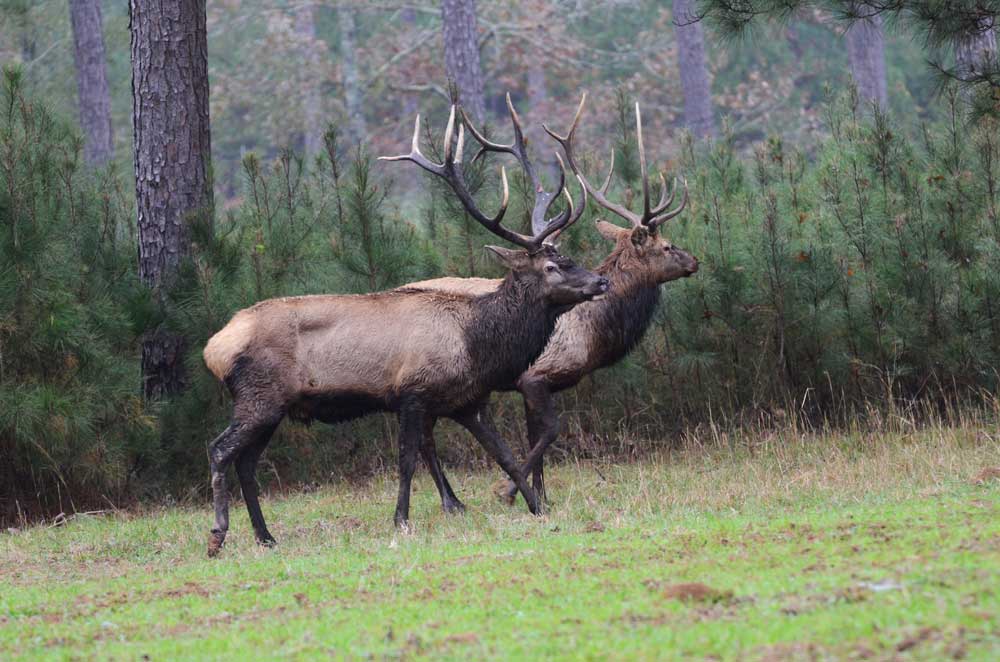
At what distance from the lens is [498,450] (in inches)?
388

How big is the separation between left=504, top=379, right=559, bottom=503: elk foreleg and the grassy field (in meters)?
0.29

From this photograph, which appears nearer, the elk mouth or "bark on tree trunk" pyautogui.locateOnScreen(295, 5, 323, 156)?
the elk mouth

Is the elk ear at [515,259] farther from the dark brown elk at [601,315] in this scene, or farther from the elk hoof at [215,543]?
the elk hoof at [215,543]

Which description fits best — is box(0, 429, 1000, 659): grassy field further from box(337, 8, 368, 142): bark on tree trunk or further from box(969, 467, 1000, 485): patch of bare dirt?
box(337, 8, 368, 142): bark on tree trunk

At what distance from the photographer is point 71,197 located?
1234 cm

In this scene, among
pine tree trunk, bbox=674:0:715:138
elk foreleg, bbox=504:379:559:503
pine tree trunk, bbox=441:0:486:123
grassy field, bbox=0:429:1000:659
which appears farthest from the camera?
pine tree trunk, bbox=674:0:715:138

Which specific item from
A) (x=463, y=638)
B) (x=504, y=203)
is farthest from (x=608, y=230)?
(x=463, y=638)

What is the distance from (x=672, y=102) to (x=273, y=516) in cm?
2572

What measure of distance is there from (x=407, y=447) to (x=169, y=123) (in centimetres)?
471

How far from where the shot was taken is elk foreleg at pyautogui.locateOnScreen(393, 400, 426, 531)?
9531 mm

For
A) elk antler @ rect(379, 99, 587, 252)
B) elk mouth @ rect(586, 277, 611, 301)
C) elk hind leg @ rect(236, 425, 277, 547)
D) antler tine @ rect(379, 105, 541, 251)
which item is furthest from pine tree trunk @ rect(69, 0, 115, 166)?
elk mouth @ rect(586, 277, 611, 301)

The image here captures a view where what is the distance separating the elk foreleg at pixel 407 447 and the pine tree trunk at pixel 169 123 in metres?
3.46

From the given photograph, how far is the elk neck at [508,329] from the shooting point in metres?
9.91

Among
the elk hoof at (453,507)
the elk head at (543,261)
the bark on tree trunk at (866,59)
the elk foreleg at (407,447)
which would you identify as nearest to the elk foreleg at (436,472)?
the elk hoof at (453,507)
